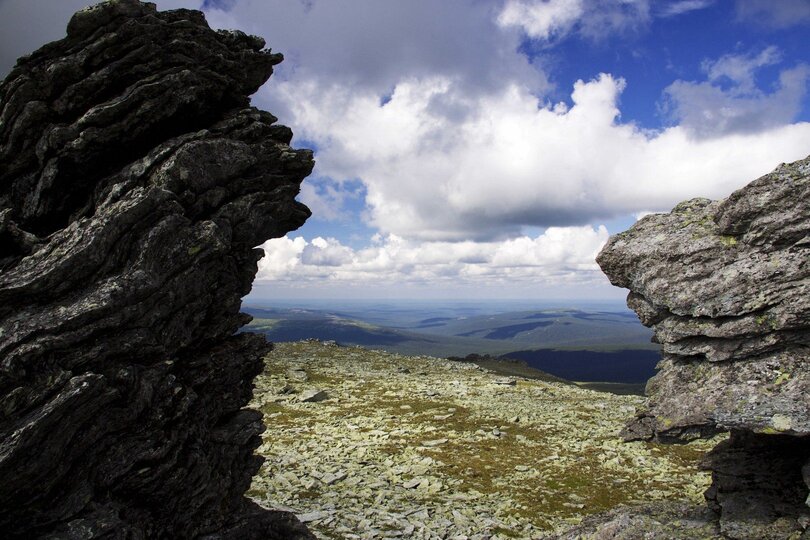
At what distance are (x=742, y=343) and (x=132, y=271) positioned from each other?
808 inches

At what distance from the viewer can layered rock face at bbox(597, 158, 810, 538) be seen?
14445 millimetres

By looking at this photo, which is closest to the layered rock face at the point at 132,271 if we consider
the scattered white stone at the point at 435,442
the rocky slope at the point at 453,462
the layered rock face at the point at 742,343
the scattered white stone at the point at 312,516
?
the scattered white stone at the point at 312,516

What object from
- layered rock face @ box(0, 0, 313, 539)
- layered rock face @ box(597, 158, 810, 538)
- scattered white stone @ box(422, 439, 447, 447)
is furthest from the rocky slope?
layered rock face @ box(0, 0, 313, 539)

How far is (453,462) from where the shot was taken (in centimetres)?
3056

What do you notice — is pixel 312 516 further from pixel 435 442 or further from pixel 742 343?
pixel 742 343

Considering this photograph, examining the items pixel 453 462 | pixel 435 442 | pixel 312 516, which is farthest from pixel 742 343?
pixel 435 442

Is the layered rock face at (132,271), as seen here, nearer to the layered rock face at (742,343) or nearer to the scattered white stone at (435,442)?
the layered rock face at (742,343)

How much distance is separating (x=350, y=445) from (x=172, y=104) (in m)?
25.9

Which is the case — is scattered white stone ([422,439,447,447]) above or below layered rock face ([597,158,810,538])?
below

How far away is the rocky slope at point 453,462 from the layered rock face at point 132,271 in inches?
261

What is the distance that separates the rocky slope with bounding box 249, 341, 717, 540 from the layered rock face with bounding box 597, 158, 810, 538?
2.72m

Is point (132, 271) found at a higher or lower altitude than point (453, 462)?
higher

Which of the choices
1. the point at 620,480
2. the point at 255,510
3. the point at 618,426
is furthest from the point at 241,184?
the point at 618,426

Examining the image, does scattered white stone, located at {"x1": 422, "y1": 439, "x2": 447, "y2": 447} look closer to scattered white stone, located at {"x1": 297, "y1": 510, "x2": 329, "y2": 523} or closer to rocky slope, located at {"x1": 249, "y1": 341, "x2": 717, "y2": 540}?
rocky slope, located at {"x1": 249, "y1": 341, "x2": 717, "y2": 540}
